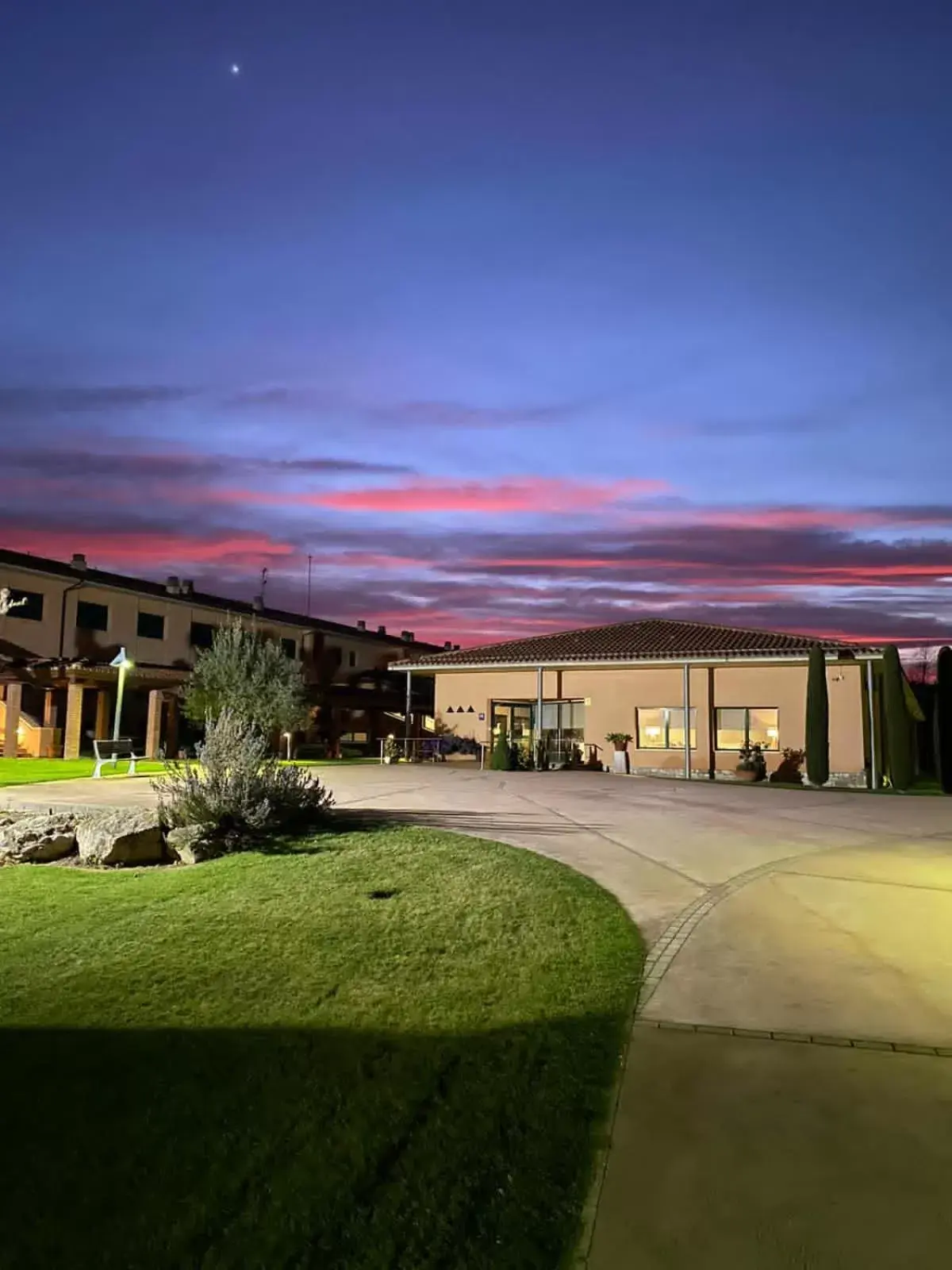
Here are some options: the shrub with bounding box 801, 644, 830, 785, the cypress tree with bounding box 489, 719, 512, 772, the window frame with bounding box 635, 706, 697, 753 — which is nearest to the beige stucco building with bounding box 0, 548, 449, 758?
the cypress tree with bounding box 489, 719, 512, 772

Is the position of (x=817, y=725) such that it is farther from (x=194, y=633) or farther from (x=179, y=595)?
(x=179, y=595)

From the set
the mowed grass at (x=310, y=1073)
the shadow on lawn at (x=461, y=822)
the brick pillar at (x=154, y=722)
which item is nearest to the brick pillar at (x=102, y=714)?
the brick pillar at (x=154, y=722)

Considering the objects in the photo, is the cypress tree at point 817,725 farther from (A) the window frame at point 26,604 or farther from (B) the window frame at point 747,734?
(A) the window frame at point 26,604

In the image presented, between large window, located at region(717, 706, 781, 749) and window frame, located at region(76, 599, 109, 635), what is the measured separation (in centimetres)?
1974

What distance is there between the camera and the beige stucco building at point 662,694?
2216cm

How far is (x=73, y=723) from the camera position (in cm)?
2381

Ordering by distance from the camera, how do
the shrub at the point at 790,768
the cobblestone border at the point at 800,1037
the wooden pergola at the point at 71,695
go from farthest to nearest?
1. the wooden pergola at the point at 71,695
2. the shrub at the point at 790,768
3. the cobblestone border at the point at 800,1037

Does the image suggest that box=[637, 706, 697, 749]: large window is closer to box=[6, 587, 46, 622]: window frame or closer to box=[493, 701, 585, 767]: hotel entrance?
box=[493, 701, 585, 767]: hotel entrance

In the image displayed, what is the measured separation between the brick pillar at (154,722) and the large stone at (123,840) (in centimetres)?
1475

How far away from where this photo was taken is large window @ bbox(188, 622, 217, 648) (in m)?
32.0

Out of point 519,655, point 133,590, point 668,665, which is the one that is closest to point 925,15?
point 668,665

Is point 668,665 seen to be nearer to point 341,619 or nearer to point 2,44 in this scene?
point 2,44

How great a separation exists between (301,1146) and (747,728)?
71.5 feet

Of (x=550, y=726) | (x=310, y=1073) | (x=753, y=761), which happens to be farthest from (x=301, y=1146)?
(x=550, y=726)
